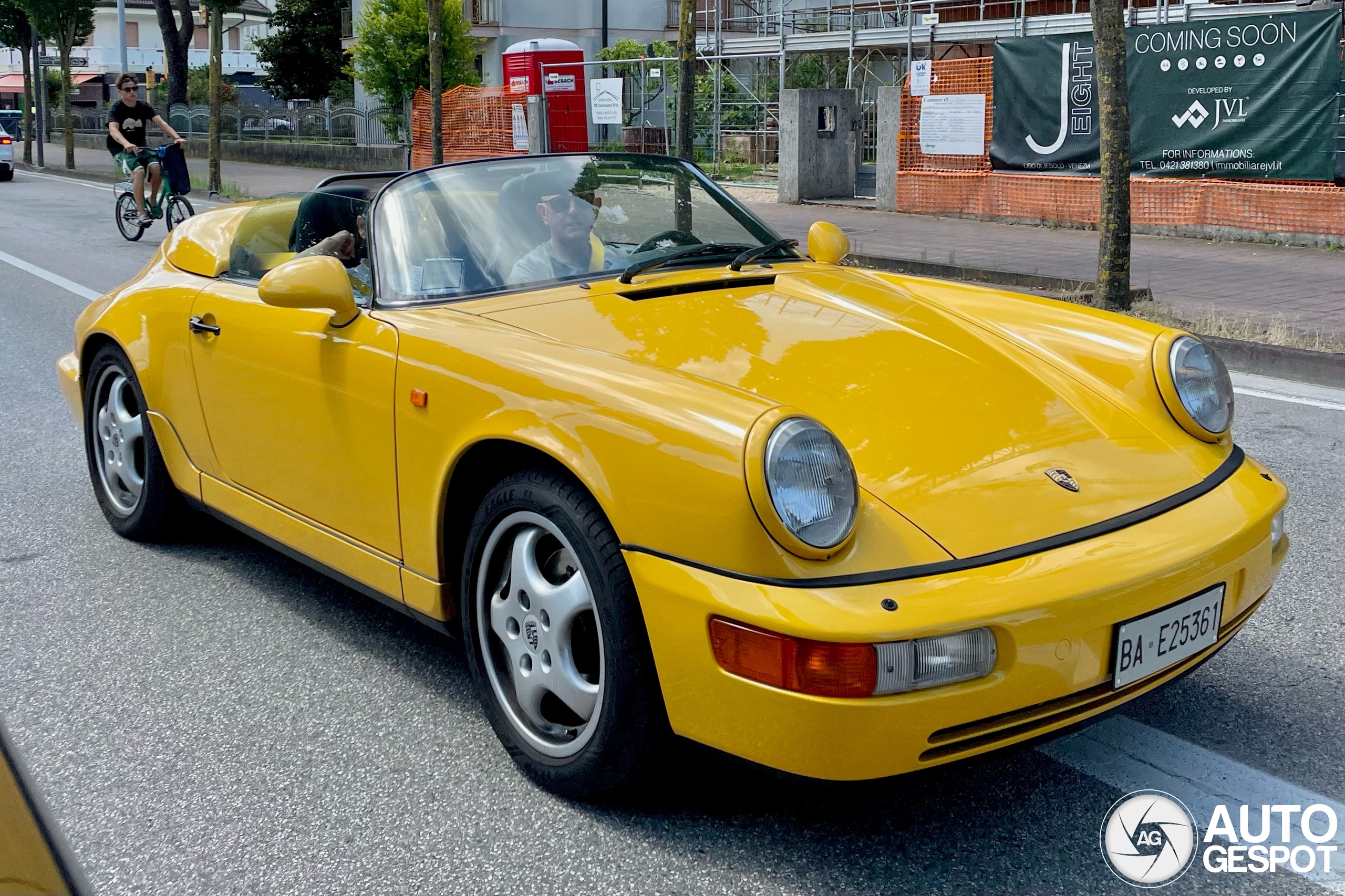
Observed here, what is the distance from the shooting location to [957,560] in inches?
99.1

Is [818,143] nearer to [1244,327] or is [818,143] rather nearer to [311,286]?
[1244,327]

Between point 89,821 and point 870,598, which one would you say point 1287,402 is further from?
point 89,821

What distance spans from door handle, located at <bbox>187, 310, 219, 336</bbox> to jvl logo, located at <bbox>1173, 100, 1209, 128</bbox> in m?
12.5

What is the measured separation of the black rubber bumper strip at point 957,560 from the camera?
2402 millimetres

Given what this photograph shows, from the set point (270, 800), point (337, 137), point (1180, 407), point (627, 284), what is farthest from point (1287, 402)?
point (337, 137)

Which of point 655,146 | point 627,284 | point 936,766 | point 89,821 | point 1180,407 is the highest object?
point 655,146

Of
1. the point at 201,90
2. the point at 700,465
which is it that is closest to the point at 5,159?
the point at 201,90

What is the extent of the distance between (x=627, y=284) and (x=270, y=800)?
60.7 inches

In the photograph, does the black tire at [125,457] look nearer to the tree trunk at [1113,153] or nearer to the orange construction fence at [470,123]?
the tree trunk at [1113,153]

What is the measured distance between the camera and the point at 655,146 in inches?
1057

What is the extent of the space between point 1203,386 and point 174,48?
1839 inches

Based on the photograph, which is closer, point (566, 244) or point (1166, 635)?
point (1166, 635)

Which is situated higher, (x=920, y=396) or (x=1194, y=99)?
(x=1194, y=99)

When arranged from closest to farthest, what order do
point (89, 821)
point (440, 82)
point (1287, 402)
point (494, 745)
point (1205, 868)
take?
point (1205, 868) → point (89, 821) → point (494, 745) → point (1287, 402) → point (440, 82)
